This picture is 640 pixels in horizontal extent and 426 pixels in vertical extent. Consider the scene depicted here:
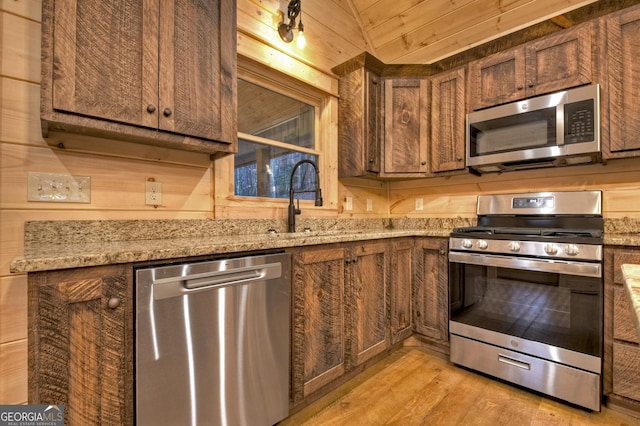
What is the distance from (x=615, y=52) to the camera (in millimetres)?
1801

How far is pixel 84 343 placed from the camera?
0.96 meters

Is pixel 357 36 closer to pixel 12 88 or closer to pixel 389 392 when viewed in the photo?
pixel 12 88

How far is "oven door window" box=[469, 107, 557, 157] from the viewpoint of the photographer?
6.60 feet

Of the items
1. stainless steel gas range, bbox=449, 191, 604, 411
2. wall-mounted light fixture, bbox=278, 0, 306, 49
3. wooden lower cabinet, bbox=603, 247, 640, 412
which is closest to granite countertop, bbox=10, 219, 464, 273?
stainless steel gas range, bbox=449, 191, 604, 411

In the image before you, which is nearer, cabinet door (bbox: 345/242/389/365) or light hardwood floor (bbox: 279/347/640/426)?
light hardwood floor (bbox: 279/347/640/426)

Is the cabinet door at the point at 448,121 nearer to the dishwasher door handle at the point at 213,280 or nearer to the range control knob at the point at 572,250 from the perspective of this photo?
the range control knob at the point at 572,250

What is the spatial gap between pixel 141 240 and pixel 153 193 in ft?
0.83

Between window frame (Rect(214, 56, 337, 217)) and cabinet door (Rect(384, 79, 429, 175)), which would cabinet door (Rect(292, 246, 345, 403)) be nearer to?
window frame (Rect(214, 56, 337, 217))

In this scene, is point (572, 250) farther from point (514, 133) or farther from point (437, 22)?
point (437, 22)

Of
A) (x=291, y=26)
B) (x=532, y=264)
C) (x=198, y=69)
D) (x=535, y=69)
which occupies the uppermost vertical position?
(x=291, y=26)

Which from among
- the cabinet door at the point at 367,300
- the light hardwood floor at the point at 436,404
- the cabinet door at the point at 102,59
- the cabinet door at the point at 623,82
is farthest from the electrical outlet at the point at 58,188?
the cabinet door at the point at 623,82

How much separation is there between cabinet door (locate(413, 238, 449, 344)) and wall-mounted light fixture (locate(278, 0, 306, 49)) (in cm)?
177

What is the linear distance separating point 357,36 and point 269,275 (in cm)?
248

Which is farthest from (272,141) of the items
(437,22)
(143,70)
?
(437,22)
